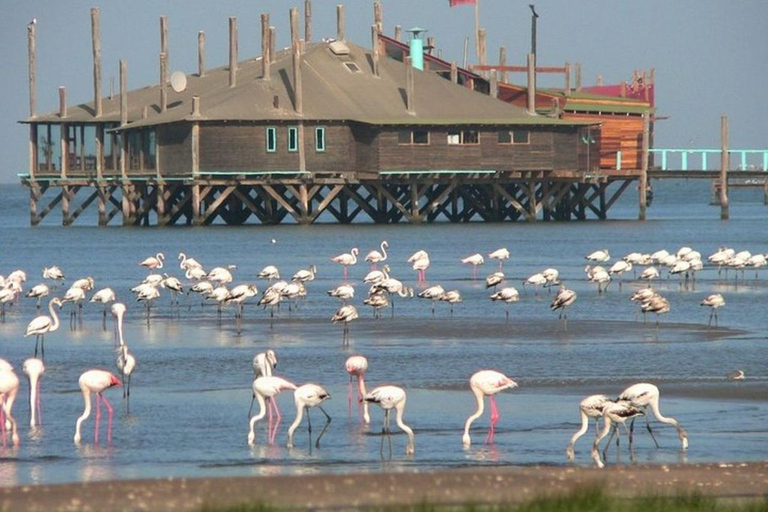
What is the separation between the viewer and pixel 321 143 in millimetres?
70500

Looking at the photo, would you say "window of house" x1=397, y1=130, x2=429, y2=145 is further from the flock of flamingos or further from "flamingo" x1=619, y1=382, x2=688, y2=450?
"flamingo" x1=619, y1=382, x2=688, y2=450

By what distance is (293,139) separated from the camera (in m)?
70.1

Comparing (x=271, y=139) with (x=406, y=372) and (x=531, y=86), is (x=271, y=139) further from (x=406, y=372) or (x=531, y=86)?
(x=406, y=372)

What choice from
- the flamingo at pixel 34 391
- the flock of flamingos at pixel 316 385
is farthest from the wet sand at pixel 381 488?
the flamingo at pixel 34 391

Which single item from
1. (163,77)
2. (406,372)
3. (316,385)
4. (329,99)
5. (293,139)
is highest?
(163,77)

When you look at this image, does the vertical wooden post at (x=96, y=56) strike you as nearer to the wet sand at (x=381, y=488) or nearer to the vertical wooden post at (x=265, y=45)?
the vertical wooden post at (x=265, y=45)

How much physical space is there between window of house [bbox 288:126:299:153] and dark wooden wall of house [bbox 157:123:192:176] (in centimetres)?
398

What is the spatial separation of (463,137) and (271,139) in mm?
8263

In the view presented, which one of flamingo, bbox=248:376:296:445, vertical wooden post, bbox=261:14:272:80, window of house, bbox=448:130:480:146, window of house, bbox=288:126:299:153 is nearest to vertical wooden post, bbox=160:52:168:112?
vertical wooden post, bbox=261:14:272:80

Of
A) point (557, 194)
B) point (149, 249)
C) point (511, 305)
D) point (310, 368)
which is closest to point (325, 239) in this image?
point (149, 249)

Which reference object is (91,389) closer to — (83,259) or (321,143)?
(83,259)

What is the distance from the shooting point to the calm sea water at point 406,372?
54.7ft

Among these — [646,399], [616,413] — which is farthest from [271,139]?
[616,413]

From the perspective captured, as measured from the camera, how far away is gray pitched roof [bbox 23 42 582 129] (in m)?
70.1
